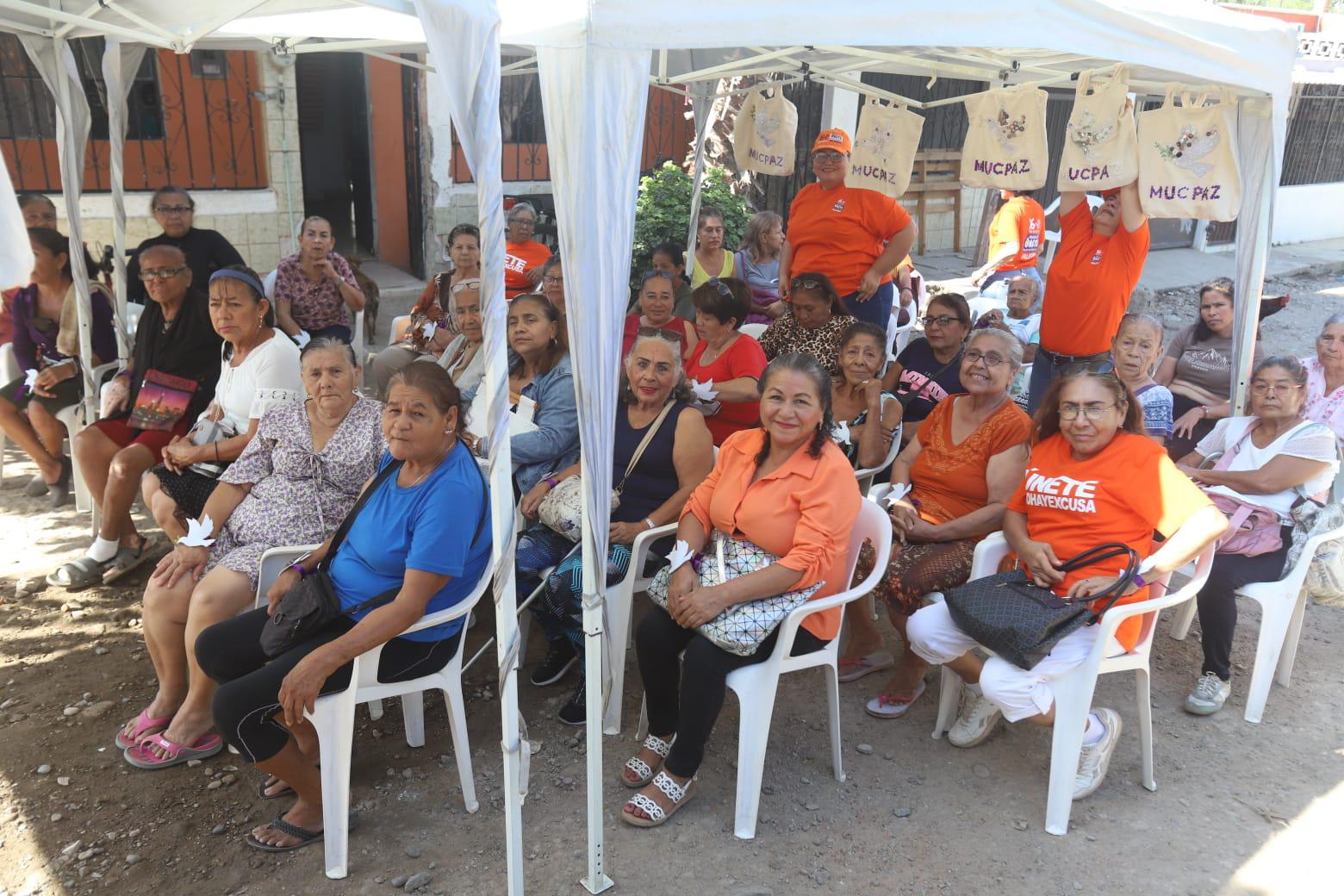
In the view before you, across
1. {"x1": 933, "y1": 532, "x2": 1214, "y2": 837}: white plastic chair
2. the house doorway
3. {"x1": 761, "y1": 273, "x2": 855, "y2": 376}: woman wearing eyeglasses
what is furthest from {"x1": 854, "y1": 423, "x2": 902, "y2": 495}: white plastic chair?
the house doorway

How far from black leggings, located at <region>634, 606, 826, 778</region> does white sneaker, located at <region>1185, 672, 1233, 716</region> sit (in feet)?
5.02

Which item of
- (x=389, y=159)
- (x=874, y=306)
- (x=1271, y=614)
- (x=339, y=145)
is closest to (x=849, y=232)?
(x=874, y=306)

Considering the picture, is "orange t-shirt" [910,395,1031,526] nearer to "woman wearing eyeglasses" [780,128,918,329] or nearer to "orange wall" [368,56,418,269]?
"woman wearing eyeglasses" [780,128,918,329]

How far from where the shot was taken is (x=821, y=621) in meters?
2.94

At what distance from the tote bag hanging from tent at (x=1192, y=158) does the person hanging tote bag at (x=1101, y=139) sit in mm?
71

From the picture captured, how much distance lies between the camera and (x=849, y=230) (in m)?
5.20

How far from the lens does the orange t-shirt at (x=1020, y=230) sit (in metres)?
7.10

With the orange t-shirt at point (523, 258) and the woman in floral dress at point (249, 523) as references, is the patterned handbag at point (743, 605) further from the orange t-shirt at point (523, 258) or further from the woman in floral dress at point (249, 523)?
the orange t-shirt at point (523, 258)

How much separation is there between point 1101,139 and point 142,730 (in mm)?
4153

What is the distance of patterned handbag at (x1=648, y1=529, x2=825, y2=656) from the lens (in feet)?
9.09

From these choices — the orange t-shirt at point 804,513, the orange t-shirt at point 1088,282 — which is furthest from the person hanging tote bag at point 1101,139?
the orange t-shirt at point 804,513

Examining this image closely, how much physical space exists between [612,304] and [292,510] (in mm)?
1421

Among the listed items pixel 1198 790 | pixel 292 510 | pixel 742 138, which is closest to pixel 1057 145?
pixel 742 138

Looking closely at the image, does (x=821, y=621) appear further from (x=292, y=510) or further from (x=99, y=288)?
(x=99, y=288)
